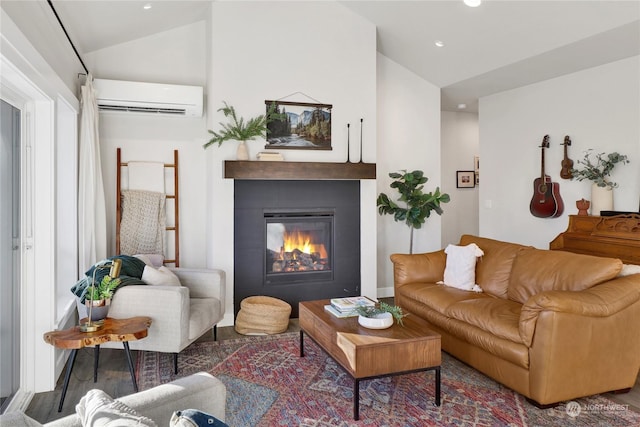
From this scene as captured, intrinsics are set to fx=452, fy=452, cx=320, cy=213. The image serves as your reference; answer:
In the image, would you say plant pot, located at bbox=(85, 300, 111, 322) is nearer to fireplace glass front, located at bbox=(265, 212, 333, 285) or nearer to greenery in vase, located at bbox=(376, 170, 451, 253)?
fireplace glass front, located at bbox=(265, 212, 333, 285)

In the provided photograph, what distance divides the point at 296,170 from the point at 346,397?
93.3 inches

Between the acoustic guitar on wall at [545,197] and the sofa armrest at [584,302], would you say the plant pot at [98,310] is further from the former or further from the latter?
the acoustic guitar on wall at [545,197]

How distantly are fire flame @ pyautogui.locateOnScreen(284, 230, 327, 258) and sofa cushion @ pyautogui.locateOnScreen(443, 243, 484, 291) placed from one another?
1415 mm

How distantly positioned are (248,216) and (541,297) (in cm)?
289

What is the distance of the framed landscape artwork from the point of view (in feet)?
15.4

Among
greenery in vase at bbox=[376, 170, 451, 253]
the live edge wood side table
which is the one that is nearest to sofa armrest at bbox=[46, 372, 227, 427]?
the live edge wood side table

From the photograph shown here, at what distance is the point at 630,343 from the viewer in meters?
2.82

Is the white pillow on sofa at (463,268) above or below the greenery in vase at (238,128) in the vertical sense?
below

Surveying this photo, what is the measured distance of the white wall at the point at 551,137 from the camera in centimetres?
441

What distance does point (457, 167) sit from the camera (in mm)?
7383

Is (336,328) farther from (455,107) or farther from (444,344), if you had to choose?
(455,107)

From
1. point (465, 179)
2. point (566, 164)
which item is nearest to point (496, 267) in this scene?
point (566, 164)

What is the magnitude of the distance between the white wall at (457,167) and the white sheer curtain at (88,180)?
5.08 metres

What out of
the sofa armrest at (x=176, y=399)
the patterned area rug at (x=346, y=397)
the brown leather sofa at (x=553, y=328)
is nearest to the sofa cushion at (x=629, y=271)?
the brown leather sofa at (x=553, y=328)
